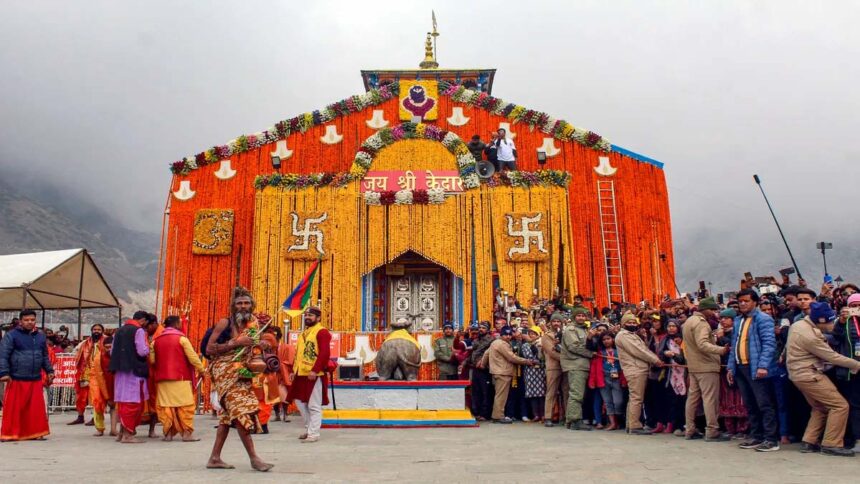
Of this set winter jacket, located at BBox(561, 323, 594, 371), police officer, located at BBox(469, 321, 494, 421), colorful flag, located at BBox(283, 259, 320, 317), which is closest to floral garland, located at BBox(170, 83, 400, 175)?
colorful flag, located at BBox(283, 259, 320, 317)

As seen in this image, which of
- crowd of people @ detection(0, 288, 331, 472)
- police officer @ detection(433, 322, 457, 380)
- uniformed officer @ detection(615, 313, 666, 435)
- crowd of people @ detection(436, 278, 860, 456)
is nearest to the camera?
crowd of people @ detection(436, 278, 860, 456)

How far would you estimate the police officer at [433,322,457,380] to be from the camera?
1216 centimetres

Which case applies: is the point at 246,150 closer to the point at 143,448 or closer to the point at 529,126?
the point at 529,126

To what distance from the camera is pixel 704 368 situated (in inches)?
319

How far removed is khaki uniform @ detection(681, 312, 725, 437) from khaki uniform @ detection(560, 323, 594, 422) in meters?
1.77

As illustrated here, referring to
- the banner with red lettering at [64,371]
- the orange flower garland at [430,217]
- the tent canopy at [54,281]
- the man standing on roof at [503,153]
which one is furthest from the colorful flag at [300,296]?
the man standing on roof at [503,153]

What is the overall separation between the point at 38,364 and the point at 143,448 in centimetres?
Answer: 223

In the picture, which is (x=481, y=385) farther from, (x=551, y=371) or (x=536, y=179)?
(x=536, y=179)

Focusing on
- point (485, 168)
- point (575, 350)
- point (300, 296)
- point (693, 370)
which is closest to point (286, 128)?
point (485, 168)

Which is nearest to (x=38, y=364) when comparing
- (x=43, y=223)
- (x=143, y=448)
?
(x=143, y=448)

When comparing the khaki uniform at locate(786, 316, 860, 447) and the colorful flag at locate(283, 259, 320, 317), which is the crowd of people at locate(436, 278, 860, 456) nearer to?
the khaki uniform at locate(786, 316, 860, 447)

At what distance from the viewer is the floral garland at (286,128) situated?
17.1 meters

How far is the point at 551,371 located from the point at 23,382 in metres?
7.05

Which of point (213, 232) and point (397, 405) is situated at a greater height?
point (213, 232)
